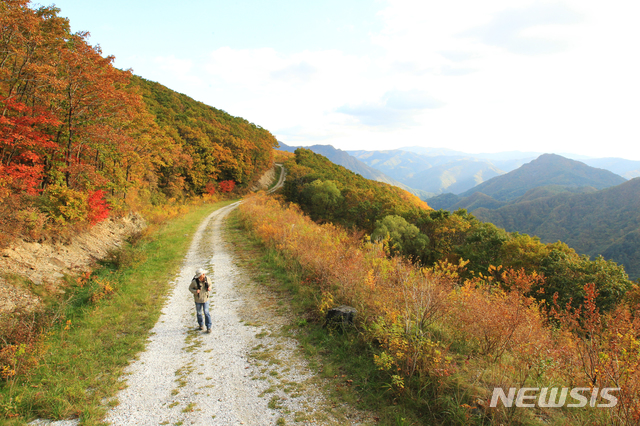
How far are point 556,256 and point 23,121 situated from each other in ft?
99.8

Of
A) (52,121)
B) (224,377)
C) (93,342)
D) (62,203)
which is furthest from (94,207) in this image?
(224,377)

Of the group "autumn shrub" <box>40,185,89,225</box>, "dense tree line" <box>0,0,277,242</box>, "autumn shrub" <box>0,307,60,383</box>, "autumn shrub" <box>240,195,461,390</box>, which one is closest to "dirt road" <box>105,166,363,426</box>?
"autumn shrub" <box>240,195,461,390</box>

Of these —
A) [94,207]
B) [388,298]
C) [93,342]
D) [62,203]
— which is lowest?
[93,342]

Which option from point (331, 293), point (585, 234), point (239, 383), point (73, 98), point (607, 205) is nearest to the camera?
point (239, 383)

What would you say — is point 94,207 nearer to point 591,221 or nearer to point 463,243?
point 463,243

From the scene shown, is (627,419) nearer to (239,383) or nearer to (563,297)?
(239,383)

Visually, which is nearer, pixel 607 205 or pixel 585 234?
pixel 585 234

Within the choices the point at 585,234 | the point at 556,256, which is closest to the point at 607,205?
the point at 585,234

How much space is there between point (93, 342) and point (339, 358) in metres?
6.01

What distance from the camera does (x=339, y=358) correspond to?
599 centimetres

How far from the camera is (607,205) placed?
16400 cm

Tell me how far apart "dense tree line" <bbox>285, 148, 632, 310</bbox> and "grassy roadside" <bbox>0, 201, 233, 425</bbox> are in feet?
30.7

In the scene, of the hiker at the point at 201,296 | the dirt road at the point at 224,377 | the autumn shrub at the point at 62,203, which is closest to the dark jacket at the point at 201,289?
the hiker at the point at 201,296

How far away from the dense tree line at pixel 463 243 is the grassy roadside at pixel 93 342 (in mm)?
9362
